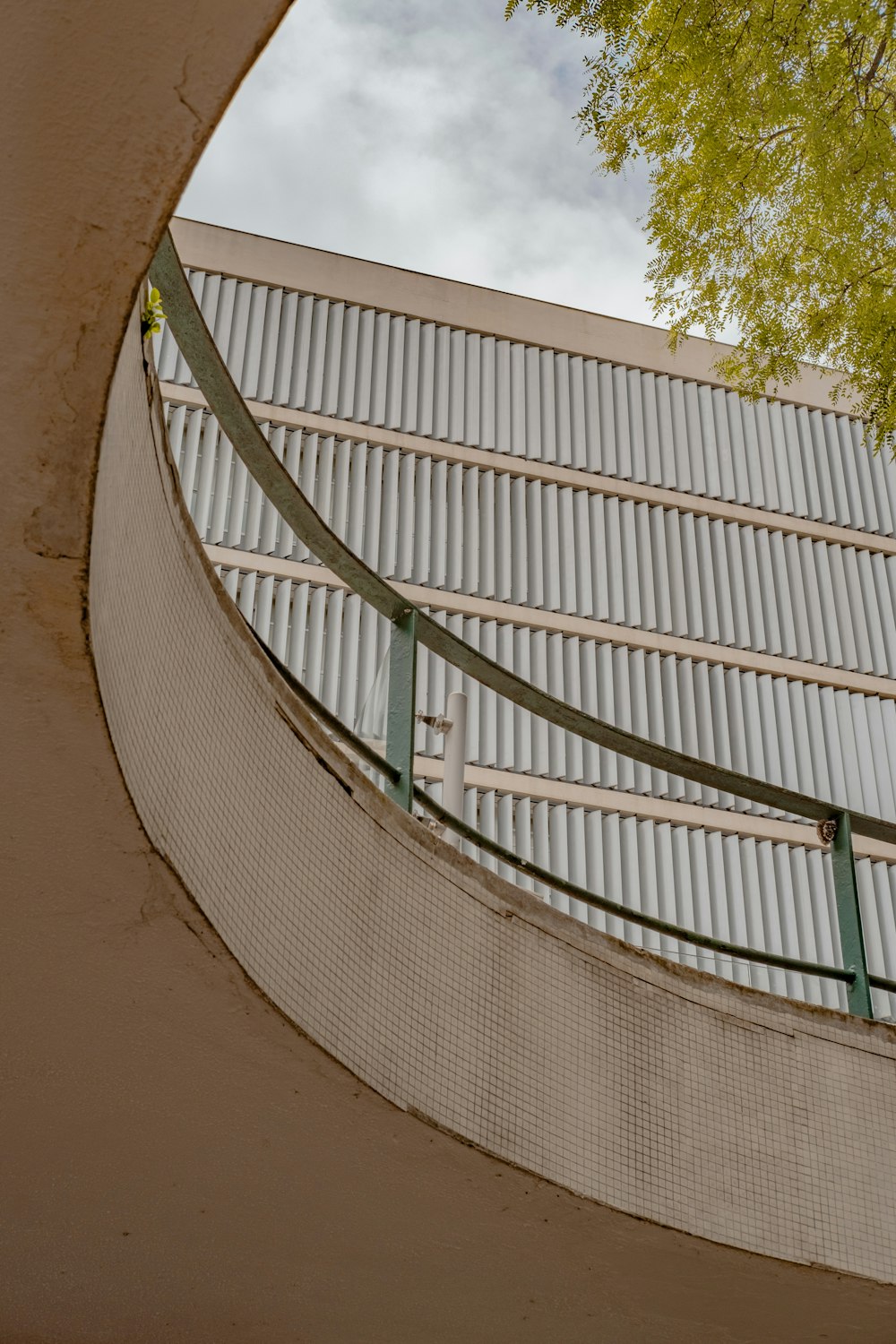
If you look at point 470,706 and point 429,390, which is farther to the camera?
point 429,390

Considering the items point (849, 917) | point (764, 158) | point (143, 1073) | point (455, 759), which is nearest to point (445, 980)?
point (143, 1073)

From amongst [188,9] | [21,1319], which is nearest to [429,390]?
[21,1319]

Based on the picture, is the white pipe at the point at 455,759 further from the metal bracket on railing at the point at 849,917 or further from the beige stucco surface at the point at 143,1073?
the beige stucco surface at the point at 143,1073

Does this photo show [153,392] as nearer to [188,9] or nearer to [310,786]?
[188,9]

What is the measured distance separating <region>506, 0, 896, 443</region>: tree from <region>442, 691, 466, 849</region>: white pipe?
2747mm

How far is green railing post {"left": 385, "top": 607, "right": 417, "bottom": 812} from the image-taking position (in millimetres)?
4172

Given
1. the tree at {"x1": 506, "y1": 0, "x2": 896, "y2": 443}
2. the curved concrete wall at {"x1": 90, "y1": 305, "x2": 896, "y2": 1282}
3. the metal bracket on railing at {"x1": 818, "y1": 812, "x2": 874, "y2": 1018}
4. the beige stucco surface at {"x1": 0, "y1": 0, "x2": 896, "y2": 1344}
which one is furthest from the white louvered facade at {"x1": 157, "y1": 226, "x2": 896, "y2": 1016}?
the beige stucco surface at {"x1": 0, "y1": 0, "x2": 896, "y2": 1344}

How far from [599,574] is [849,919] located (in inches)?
490

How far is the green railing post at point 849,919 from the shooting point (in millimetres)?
4816

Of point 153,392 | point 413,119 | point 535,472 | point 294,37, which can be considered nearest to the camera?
point 153,392

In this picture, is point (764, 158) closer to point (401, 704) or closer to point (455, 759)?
point (455, 759)

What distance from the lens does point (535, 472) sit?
689 inches

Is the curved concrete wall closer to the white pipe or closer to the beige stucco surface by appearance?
the beige stucco surface

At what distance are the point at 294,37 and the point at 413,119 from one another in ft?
13.1
